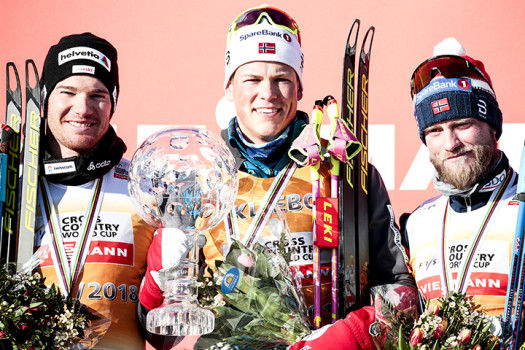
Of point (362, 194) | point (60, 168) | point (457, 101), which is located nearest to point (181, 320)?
point (362, 194)

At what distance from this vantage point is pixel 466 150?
10.5 feet

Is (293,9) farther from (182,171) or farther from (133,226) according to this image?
(182,171)

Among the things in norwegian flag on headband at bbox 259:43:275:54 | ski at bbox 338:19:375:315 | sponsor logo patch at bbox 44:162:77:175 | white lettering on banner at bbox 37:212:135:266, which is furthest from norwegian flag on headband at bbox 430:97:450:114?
sponsor logo patch at bbox 44:162:77:175

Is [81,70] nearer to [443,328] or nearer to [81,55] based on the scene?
[81,55]

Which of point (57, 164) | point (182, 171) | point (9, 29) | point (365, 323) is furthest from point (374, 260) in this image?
point (9, 29)

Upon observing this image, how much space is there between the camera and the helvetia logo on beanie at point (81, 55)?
11.2ft

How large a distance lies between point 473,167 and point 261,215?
91 centimetres

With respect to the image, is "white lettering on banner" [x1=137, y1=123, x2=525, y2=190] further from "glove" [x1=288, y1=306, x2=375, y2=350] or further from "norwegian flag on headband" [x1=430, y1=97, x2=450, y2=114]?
"glove" [x1=288, y1=306, x2=375, y2=350]

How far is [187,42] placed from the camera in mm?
4641

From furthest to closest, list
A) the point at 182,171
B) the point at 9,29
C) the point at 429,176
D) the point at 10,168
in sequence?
1. the point at 9,29
2. the point at 429,176
3. the point at 10,168
4. the point at 182,171

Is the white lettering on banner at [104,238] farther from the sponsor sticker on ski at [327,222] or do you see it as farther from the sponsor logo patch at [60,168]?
the sponsor sticker on ski at [327,222]

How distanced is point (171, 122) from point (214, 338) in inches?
86.3

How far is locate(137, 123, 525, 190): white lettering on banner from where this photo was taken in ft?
14.3

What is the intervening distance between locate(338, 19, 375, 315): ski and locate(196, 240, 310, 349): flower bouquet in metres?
0.45
